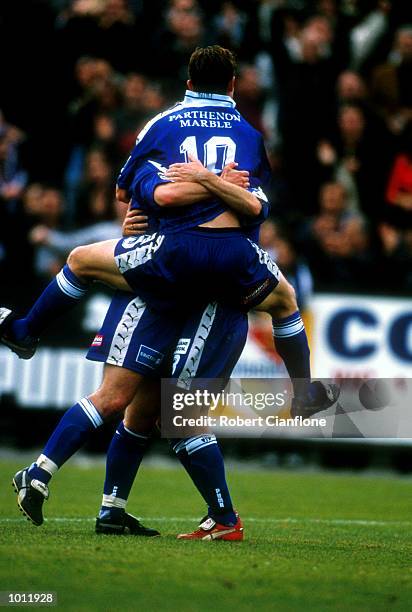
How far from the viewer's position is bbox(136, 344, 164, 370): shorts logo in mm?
6809

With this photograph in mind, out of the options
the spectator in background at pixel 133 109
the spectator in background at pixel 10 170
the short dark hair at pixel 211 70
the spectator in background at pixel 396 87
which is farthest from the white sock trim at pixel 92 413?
the spectator in background at pixel 396 87

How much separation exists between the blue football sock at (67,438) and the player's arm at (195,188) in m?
1.18

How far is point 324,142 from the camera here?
14391 mm

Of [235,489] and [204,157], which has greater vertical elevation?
[204,157]

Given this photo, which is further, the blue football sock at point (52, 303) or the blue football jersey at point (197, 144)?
the blue football sock at point (52, 303)

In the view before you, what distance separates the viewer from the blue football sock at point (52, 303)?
6984 mm

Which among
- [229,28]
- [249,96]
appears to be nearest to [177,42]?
[229,28]

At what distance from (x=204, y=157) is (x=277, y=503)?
3977 mm

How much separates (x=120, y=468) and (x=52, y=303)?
3.21ft

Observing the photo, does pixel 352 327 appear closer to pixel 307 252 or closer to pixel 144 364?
pixel 307 252

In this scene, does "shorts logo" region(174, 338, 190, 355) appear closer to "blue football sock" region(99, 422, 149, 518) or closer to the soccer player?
the soccer player

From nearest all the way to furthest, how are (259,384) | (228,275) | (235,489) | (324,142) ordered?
(228,275) < (235,489) < (259,384) < (324,142)

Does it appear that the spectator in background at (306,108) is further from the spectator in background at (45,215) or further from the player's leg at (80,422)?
the player's leg at (80,422)

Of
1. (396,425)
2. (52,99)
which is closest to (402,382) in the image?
(396,425)
